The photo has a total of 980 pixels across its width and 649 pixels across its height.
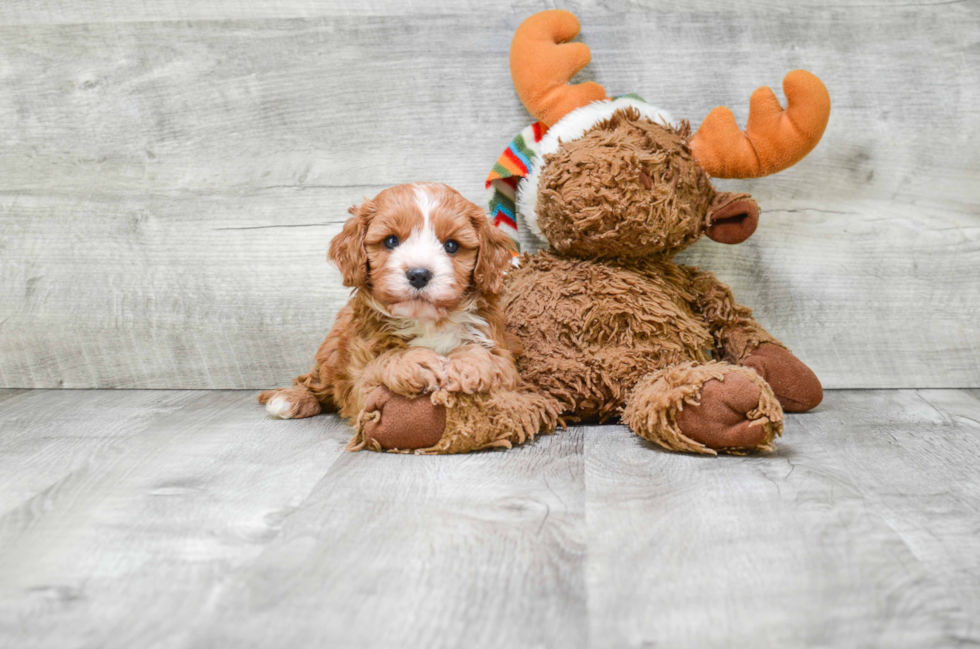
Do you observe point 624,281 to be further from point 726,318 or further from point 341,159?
point 341,159

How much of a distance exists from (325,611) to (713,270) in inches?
49.2

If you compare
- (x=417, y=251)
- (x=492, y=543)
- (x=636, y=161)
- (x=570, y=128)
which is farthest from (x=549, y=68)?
(x=492, y=543)

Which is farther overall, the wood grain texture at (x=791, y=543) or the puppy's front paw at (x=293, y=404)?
the puppy's front paw at (x=293, y=404)

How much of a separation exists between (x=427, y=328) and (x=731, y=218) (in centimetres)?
62

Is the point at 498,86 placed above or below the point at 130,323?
above

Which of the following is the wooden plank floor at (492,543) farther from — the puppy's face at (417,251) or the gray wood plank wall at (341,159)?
the gray wood plank wall at (341,159)

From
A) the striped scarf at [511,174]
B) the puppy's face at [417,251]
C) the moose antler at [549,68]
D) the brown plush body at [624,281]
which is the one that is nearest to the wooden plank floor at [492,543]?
the brown plush body at [624,281]

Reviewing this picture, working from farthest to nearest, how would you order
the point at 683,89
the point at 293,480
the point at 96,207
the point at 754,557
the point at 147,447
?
the point at 96,207
the point at 683,89
the point at 147,447
the point at 293,480
the point at 754,557

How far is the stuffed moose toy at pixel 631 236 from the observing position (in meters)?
1.35

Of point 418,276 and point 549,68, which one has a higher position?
point 549,68

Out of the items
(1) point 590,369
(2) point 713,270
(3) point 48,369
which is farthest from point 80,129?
(2) point 713,270

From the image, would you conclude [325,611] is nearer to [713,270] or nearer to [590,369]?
[590,369]

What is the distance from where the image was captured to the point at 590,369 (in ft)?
4.51

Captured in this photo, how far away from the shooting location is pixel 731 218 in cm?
145
